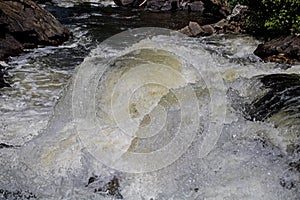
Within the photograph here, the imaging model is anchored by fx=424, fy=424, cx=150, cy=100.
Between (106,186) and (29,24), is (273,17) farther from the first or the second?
(106,186)


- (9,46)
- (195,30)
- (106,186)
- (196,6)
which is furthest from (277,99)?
(196,6)

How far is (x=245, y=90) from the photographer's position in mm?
6172

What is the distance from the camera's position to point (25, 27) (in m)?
10.5

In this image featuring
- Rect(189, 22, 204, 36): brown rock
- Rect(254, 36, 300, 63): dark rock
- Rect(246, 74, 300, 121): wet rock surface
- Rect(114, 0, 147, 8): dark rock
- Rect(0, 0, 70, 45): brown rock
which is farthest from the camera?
Rect(114, 0, 147, 8): dark rock

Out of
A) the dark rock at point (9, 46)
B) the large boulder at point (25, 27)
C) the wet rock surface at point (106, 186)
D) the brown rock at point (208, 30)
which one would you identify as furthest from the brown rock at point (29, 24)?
the wet rock surface at point (106, 186)

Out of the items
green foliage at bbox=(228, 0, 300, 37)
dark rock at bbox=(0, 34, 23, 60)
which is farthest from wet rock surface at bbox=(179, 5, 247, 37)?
dark rock at bbox=(0, 34, 23, 60)

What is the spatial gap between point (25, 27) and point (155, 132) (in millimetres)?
6743

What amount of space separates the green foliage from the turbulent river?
1.91 metres

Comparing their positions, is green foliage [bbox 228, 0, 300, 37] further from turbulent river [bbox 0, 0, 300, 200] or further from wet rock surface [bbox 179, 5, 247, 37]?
turbulent river [bbox 0, 0, 300, 200]

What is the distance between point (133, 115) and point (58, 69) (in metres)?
3.92

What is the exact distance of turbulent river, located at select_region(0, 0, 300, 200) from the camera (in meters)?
4.17

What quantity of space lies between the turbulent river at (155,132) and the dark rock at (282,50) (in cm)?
55

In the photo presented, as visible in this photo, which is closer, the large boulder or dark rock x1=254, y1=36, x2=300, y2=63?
dark rock x1=254, y1=36, x2=300, y2=63

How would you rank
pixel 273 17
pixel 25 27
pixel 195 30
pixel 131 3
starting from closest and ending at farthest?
pixel 273 17, pixel 25 27, pixel 195 30, pixel 131 3
